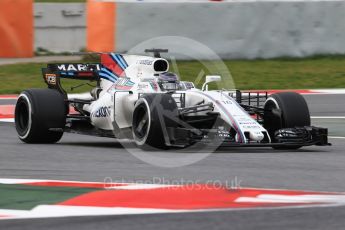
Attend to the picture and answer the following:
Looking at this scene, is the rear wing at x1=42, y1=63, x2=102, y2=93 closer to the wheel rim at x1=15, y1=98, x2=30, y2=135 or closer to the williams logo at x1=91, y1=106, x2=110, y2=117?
the wheel rim at x1=15, y1=98, x2=30, y2=135

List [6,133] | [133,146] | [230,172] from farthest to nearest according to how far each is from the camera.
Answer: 1. [6,133]
2. [133,146]
3. [230,172]

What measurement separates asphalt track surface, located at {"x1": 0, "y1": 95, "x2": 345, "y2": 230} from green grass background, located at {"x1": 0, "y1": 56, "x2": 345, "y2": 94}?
7.35 metres

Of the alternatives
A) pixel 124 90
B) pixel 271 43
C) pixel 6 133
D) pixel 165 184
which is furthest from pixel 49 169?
pixel 271 43

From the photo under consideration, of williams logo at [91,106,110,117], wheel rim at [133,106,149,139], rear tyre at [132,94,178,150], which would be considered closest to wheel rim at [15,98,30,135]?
williams logo at [91,106,110,117]

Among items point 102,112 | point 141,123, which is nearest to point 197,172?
point 141,123

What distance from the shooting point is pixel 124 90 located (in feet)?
39.5

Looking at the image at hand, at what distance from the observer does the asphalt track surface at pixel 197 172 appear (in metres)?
6.74

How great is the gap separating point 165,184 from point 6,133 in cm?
601

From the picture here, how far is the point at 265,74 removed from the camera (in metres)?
21.9

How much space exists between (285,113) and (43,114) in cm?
305

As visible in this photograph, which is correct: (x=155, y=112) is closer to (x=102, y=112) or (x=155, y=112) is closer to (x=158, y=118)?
(x=158, y=118)

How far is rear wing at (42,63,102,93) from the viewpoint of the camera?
1315 centimetres

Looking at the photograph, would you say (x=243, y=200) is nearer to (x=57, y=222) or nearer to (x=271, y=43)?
(x=57, y=222)

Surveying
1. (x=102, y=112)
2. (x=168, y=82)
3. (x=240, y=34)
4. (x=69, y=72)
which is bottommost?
(x=102, y=112)
